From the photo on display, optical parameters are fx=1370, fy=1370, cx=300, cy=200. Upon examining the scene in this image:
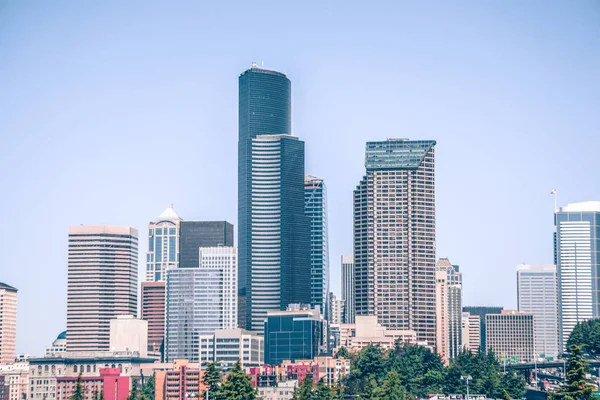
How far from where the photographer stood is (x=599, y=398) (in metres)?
Result: 153

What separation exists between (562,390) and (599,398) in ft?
18.0

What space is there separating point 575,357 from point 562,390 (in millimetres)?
4028

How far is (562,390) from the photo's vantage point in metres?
150

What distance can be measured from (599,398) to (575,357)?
6.97 m

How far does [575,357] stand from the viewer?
149625mm
